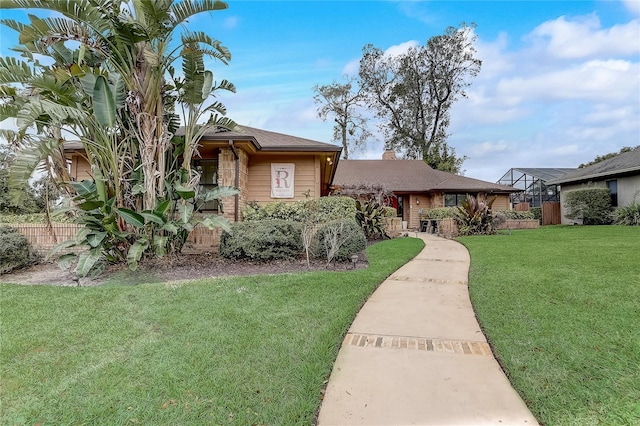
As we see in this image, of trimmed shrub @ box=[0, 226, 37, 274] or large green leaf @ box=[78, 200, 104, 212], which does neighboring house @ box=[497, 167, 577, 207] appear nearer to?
large green leaf @ box=[78, 200, 104, 212]

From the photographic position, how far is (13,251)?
668 cm

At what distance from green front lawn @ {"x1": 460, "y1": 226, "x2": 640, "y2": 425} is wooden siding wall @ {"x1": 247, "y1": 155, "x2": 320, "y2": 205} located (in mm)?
6402

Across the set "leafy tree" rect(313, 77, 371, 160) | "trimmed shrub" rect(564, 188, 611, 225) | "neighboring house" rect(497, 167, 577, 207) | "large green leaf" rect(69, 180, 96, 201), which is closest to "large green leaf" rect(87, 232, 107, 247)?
"large green leaf" rect(69, 180, 96, 201)

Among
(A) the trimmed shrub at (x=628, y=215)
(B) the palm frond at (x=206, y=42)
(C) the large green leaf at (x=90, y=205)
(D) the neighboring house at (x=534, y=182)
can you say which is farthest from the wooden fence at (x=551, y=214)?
(C) the large green leaf at (x=90, y=205)

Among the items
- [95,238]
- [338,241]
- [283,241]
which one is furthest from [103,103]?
[338,241]

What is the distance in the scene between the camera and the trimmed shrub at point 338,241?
716cm

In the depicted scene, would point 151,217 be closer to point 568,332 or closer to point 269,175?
point 269,175

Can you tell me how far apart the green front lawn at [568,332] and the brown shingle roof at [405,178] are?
592 inches

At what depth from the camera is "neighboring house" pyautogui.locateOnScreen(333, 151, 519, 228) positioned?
70.3ft

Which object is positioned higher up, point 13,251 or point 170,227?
point 170,227

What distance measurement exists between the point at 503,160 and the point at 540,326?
103 ft

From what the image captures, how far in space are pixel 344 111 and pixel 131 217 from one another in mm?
26534

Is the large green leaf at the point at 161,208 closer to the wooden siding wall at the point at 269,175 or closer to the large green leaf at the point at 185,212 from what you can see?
the large green leaf at the point at 185,212

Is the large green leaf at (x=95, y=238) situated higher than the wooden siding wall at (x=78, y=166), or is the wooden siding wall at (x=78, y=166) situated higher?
the wooden siding wall at (x=78, y=166)
